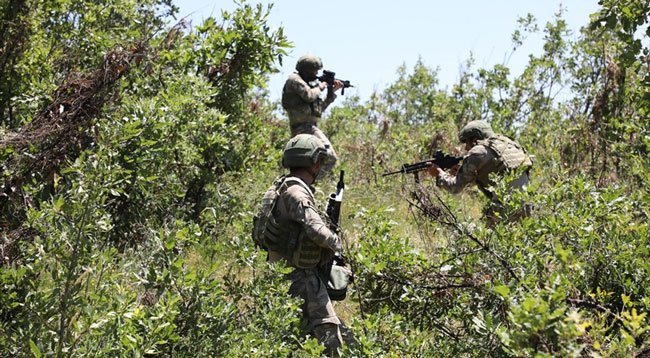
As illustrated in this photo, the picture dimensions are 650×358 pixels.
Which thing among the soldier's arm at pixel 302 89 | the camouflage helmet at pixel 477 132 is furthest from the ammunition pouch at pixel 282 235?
the soldier's arm at pixel 302 89

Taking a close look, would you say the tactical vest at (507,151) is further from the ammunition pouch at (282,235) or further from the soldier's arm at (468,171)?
the ammunition pouch at (282,235)

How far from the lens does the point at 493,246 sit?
4.04m

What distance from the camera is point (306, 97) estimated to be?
7574 mm

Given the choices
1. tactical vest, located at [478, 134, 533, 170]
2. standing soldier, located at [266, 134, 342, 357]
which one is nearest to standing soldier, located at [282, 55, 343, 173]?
tactical vest, located at [478, 134, 533, 170]

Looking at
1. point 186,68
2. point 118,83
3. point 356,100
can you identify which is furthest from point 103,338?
point 356,100

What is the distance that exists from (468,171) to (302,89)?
2.04 m

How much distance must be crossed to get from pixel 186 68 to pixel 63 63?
41.4 inches

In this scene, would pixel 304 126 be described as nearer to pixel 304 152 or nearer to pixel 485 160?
pixel 485 160

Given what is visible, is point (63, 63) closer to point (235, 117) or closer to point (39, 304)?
point (235, 117)

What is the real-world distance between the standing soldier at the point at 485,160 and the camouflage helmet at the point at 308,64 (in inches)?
75.5

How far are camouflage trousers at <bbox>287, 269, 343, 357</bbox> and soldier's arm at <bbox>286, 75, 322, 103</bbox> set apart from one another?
3152mm

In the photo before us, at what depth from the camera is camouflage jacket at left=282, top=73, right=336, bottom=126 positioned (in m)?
7.60

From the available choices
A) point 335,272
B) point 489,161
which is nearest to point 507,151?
point 489,161

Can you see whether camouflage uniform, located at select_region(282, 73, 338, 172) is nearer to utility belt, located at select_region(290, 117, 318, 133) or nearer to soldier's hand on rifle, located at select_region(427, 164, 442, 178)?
utility belt, located at select_region(290, 117, 318, 133)
